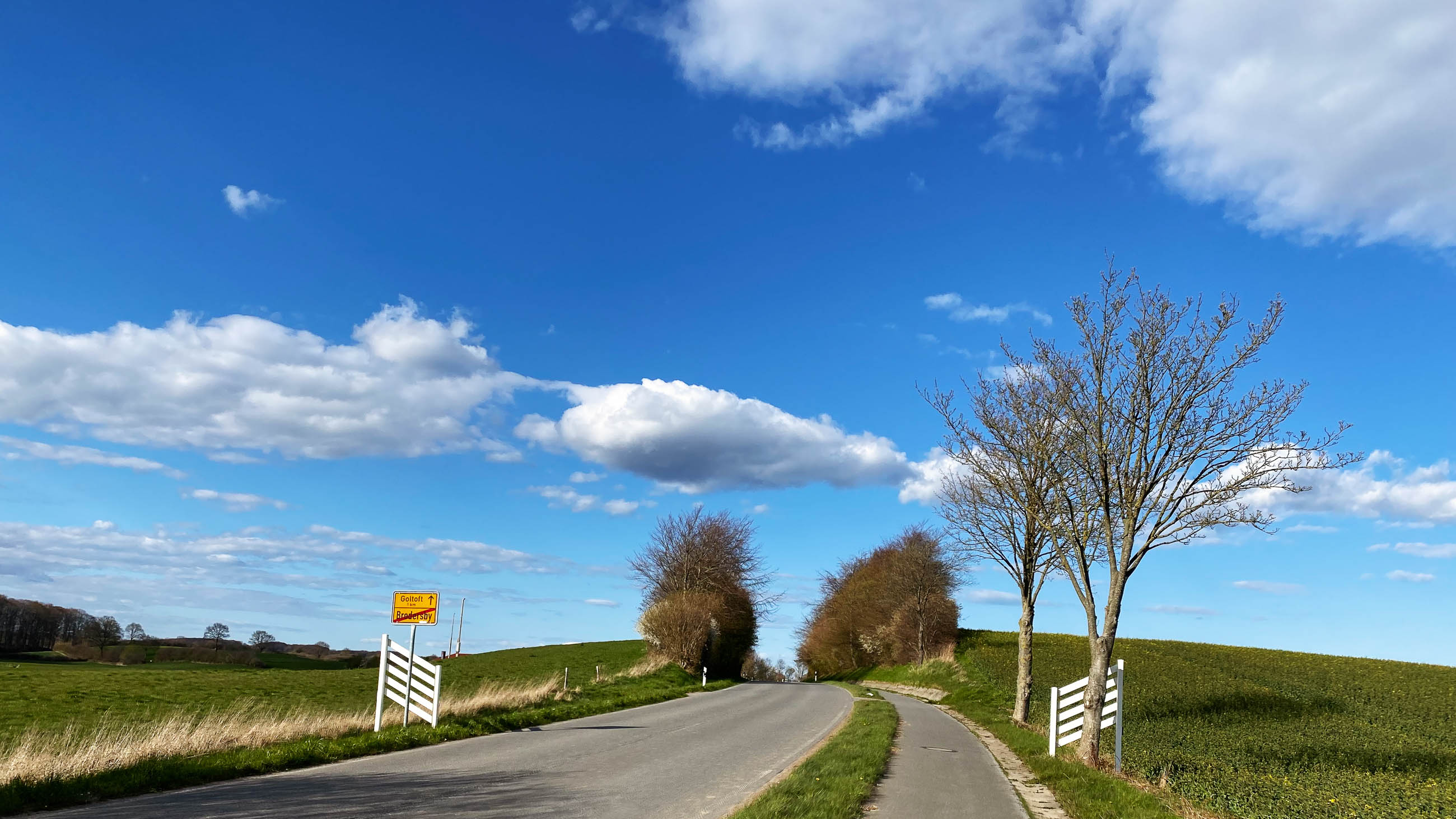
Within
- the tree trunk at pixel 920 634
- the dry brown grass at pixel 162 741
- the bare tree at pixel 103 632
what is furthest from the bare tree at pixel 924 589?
the bare tree at pixel 103 632

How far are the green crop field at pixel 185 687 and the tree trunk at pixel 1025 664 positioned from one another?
17.2 metres

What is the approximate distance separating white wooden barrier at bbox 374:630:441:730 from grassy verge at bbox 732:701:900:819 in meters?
7.37

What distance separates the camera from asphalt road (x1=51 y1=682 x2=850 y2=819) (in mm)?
8180

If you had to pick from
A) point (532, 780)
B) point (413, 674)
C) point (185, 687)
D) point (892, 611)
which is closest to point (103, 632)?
point (185, 687)

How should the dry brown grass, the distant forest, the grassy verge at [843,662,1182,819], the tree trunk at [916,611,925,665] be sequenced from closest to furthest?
the dry brown grass, the grassy verge at [843,662,1182,819], the tree trunk at [916,611,925,665], the distant forest

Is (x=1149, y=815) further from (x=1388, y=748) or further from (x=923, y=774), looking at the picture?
(x=1388, y=748)

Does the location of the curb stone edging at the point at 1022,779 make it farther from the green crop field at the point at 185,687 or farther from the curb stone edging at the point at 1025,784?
the green crop field at the point at 185,687

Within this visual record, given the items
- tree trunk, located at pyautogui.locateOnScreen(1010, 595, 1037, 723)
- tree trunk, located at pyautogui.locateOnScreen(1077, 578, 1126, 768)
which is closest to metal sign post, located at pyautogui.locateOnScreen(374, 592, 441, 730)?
tree trunk, located at pyautogui.locateOnScreen(1077, 578, 1126, 768)

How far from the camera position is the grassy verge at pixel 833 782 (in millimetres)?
8625

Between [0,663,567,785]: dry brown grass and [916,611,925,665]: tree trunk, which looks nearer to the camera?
[0,663,567,785]: dry brown grass

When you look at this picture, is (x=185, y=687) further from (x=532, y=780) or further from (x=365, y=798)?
(x=365, y=798)

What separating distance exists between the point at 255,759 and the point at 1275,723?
31.3 metres

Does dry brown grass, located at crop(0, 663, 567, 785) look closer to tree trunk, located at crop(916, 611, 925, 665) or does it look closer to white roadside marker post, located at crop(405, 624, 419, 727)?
white roadside marker post, located at crop(405, 624, 419, 727)

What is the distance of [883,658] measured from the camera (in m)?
64.5
